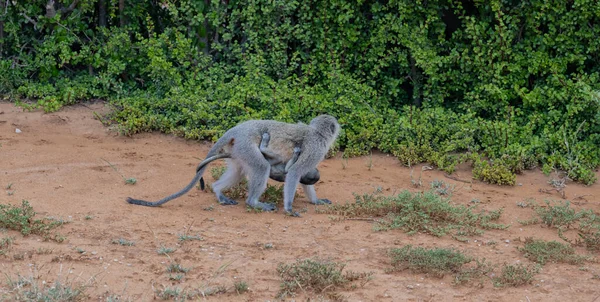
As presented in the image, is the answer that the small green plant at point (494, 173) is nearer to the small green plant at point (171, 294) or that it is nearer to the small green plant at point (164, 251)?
the small green plant at point (164, 251)

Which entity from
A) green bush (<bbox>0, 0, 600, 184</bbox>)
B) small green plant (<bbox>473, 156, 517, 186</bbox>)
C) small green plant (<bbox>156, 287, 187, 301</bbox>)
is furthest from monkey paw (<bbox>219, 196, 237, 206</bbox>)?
small green plant (<bbox>473, 156, 517, 186</bbox>)

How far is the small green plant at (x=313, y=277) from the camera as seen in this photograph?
18.5ft

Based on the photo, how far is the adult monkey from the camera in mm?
7633

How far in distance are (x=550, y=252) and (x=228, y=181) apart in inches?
128

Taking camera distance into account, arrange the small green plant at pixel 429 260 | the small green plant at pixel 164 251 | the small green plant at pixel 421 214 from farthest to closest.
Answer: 1. the small green plant at pixel 421 214
2. the small green plant at pixel 164 251
3. the small green plant at pixel 429 260

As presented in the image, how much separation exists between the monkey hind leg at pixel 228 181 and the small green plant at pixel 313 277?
6.66 ft

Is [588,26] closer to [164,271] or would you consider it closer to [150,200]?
[150,200]

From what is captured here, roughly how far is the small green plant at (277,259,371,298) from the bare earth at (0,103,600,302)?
8 cm

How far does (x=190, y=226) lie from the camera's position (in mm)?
6980

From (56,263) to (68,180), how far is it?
7.81 ft

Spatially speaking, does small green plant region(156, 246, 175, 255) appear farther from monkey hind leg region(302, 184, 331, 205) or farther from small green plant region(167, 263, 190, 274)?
monkey hind leg region(302, 184, 331, 205)

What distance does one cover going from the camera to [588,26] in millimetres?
9953

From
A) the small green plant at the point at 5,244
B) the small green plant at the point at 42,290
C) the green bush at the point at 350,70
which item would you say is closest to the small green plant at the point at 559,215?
the green bush at the point at 350,70

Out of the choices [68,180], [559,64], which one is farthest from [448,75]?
[68,180]
